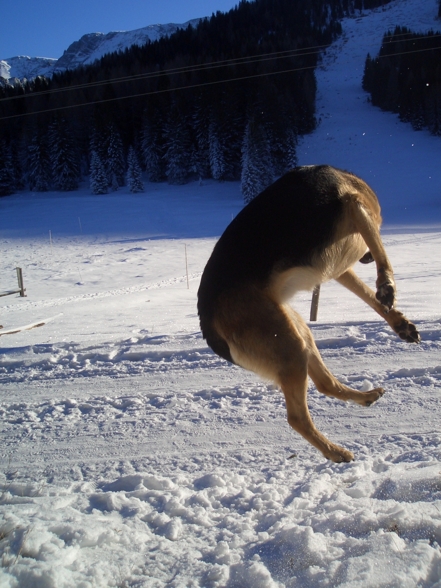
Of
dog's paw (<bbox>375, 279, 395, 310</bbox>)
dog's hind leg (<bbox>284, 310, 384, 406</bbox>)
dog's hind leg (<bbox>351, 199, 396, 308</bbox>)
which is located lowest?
dog's hind leg (<bbox>284, 310, 384, 406</bbox>)

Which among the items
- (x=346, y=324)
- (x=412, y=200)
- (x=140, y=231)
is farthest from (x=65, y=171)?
(x=346, y=324)

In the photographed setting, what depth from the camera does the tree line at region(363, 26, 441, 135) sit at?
48.7 meters

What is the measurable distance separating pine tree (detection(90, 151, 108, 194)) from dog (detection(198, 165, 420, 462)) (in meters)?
36.8

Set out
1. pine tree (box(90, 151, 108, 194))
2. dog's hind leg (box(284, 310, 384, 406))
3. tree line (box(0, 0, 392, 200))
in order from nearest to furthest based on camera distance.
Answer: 1. dog's hind leg (box(284, 310, 384, 406))
2. tree line (box(0, 0, 392, 200))
3. pine tree (box(90, 151, 108, 194))

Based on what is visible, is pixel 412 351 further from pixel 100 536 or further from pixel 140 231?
pixel 140 231

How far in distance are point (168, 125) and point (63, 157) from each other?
623 inches

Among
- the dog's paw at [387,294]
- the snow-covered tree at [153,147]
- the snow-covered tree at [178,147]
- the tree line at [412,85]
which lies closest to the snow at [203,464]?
the dog's paw at [387,294]

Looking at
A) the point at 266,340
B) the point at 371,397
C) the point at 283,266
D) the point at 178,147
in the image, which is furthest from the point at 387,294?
the point at 178,147

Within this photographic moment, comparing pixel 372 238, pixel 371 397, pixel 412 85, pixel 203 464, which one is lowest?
pixel 203 464

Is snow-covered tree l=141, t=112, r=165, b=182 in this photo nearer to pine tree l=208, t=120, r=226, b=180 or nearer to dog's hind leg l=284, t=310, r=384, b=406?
pine tree l=208, t=120, r=226, b=180

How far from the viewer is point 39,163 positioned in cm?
4034

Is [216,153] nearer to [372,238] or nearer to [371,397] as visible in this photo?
[371,397]

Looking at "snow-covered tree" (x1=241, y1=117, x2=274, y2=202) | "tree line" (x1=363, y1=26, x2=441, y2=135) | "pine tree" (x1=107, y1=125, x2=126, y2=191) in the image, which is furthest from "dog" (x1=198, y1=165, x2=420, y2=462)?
"tree line" (x1=363, y1=26, x2=441, y2=135)

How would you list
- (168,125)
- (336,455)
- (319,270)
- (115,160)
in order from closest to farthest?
(319,270)
(336,455)
(168,125)
(115,160)
